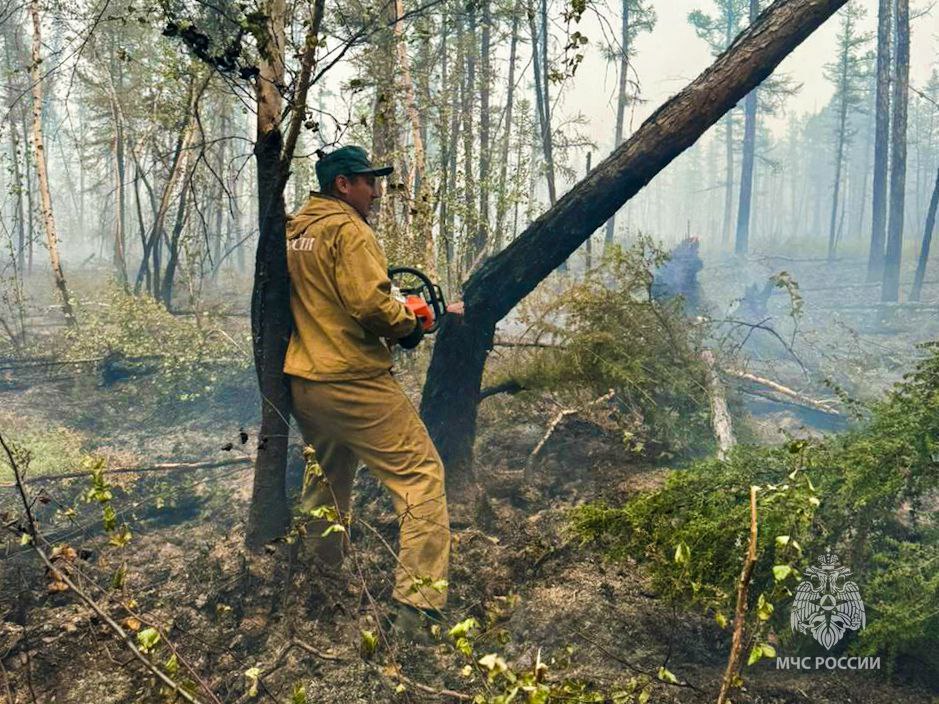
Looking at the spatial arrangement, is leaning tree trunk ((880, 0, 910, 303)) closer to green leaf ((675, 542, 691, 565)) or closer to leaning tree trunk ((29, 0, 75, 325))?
green leaf ((675, 542, 691, 565))

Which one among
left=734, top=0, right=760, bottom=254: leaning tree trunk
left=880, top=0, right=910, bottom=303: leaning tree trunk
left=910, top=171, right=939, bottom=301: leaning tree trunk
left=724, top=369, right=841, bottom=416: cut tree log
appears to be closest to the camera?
left=724, top=369, right=841, bottom=416: cut tree log

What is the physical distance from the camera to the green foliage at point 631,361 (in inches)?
180

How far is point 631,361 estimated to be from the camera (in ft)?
15.0

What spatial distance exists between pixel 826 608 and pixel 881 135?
22.4 meters

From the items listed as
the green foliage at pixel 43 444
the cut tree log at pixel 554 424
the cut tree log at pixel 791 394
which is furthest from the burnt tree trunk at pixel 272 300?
the cut tree log at pixel 791 394

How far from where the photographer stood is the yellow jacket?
3.18 m

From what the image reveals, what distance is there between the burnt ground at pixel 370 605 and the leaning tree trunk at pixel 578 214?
0.67 metres

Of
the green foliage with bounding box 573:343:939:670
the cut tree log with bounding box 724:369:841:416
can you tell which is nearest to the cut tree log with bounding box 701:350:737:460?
the cut tree log with bounding box 724:369:841:416

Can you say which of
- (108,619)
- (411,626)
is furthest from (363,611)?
(108,619)

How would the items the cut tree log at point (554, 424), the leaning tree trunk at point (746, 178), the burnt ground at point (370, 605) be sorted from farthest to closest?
the leaning tree trunk at point (746, 178)
the cut tree log at point (554, 424)
the burnt ground at point (370, 605)

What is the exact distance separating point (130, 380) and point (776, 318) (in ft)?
47.6

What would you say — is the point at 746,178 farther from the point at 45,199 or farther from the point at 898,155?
the point at 45,199

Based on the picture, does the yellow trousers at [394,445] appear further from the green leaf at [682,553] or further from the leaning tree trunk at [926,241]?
the leaning tree trunk at [926,241]

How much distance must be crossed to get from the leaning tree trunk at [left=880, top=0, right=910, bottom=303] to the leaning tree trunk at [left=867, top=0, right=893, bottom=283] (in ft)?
2.45
